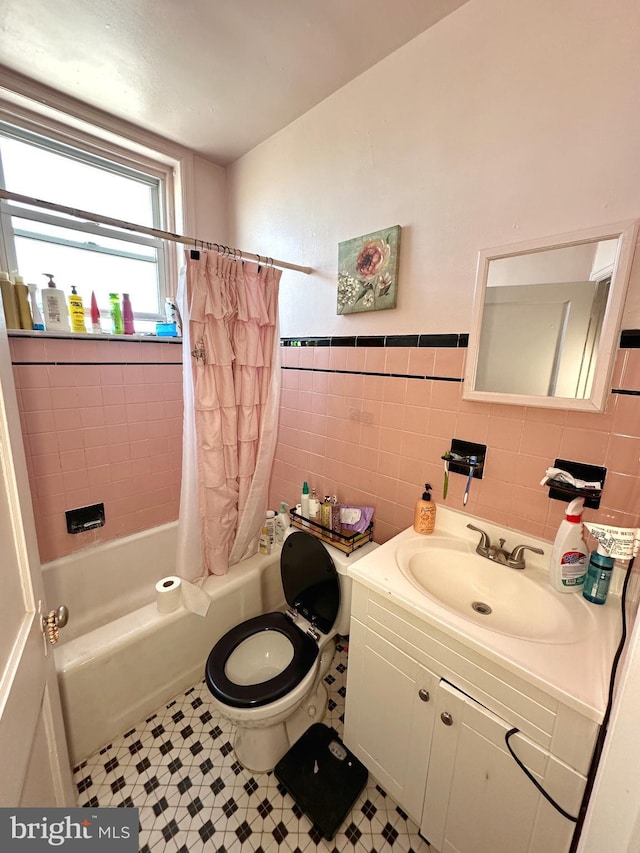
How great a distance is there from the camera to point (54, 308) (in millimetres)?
1560

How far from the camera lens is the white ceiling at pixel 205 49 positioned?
1.10 meters

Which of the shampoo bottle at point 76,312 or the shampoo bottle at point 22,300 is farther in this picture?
the shampoo bottle at point 76,312

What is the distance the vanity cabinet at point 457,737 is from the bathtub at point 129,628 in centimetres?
73

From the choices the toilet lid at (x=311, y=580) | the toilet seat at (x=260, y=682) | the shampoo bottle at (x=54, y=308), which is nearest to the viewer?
the toilet seat at (x=260, y=682)

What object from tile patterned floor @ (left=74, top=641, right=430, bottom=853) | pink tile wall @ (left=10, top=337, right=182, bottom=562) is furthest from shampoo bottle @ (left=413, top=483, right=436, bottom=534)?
pink tile wall @ (left=10, top=337, right=182, bottom=562)

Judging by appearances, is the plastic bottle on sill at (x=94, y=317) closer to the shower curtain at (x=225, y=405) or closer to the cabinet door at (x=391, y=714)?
the shower curtain at (x=225, y=405)

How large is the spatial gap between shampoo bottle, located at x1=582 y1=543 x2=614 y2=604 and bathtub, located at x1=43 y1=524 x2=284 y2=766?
1.34 meters

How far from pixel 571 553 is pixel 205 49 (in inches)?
84.1

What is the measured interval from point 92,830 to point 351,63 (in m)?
2.46

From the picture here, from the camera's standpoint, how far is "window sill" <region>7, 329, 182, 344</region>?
147cm

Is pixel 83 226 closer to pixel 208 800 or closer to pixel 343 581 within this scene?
pixel 343 581

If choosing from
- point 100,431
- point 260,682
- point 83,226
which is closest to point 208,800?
point 260,682

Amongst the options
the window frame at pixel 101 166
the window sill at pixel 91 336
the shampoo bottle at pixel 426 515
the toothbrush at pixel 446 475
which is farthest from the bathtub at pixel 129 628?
the window frame at pixel 101 166

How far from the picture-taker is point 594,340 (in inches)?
37.4
